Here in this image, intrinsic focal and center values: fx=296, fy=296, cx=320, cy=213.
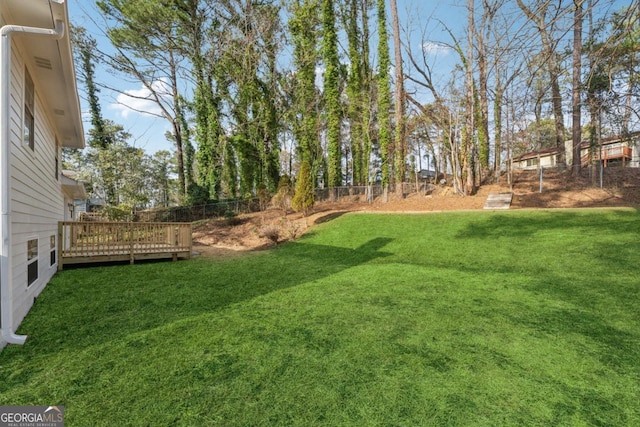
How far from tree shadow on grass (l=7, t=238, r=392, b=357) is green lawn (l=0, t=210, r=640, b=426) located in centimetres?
4

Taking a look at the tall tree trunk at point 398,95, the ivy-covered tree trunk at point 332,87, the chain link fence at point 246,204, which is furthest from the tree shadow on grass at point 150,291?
the ivy-covered tree trunk at point 332,87

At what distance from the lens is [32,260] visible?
14.7 feet

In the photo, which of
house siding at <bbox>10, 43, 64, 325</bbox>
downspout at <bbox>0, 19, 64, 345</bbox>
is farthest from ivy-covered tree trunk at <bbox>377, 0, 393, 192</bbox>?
downspout at <bbox>0, 19, 64, 345</bbox>

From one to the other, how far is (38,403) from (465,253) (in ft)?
26.1

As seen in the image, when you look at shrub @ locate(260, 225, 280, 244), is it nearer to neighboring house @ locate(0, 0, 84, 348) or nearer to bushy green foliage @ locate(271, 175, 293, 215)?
bushy green foliage @ locate(271, 175, 293, 215)

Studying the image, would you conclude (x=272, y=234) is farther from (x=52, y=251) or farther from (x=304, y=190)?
(x=52, y=251)

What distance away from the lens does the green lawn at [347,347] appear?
212cm

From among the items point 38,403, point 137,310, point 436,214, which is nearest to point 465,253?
point 436,214

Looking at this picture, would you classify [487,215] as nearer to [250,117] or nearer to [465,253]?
[465,253]

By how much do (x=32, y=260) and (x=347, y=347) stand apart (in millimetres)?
4906

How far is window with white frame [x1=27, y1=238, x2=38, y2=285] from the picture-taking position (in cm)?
425

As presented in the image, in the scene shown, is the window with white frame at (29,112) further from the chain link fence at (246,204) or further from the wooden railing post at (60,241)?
the chain link fence at (246,204)

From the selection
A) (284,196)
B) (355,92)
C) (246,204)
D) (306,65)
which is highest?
(306,65)

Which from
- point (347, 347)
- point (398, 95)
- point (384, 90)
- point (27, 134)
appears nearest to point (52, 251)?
point (27, 134)
